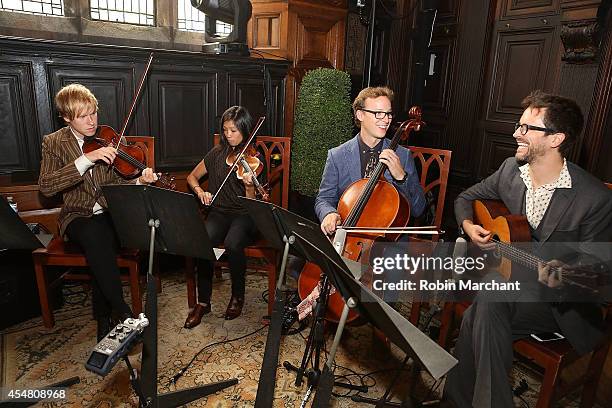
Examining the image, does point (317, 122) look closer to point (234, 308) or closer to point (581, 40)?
point (234, 308)

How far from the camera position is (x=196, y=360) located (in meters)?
2.24

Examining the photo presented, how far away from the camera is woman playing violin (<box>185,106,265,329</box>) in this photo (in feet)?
8.28

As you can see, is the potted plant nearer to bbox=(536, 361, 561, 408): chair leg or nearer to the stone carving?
the stone carving

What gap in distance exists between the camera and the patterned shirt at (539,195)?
1812 mm

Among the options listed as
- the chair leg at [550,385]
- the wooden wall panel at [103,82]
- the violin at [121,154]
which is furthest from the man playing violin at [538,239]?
the wooden wall panel at [103,82]

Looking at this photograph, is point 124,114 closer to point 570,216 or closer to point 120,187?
point 120,187

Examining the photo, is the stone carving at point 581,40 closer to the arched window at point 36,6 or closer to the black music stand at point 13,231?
the black music stand at point 13,231

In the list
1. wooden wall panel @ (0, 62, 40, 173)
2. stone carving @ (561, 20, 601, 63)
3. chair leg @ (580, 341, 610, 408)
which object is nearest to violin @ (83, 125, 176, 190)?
wooden wall panel @ (0, 62, 40, 173)

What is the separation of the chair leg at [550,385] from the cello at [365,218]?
0.74m

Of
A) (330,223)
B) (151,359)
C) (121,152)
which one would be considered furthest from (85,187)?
(330,223)

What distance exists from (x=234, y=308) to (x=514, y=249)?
1606mm

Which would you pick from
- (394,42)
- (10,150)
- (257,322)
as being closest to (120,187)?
(257,322)

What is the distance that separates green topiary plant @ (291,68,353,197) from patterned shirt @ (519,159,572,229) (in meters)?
1.84

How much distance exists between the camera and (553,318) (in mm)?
1682
